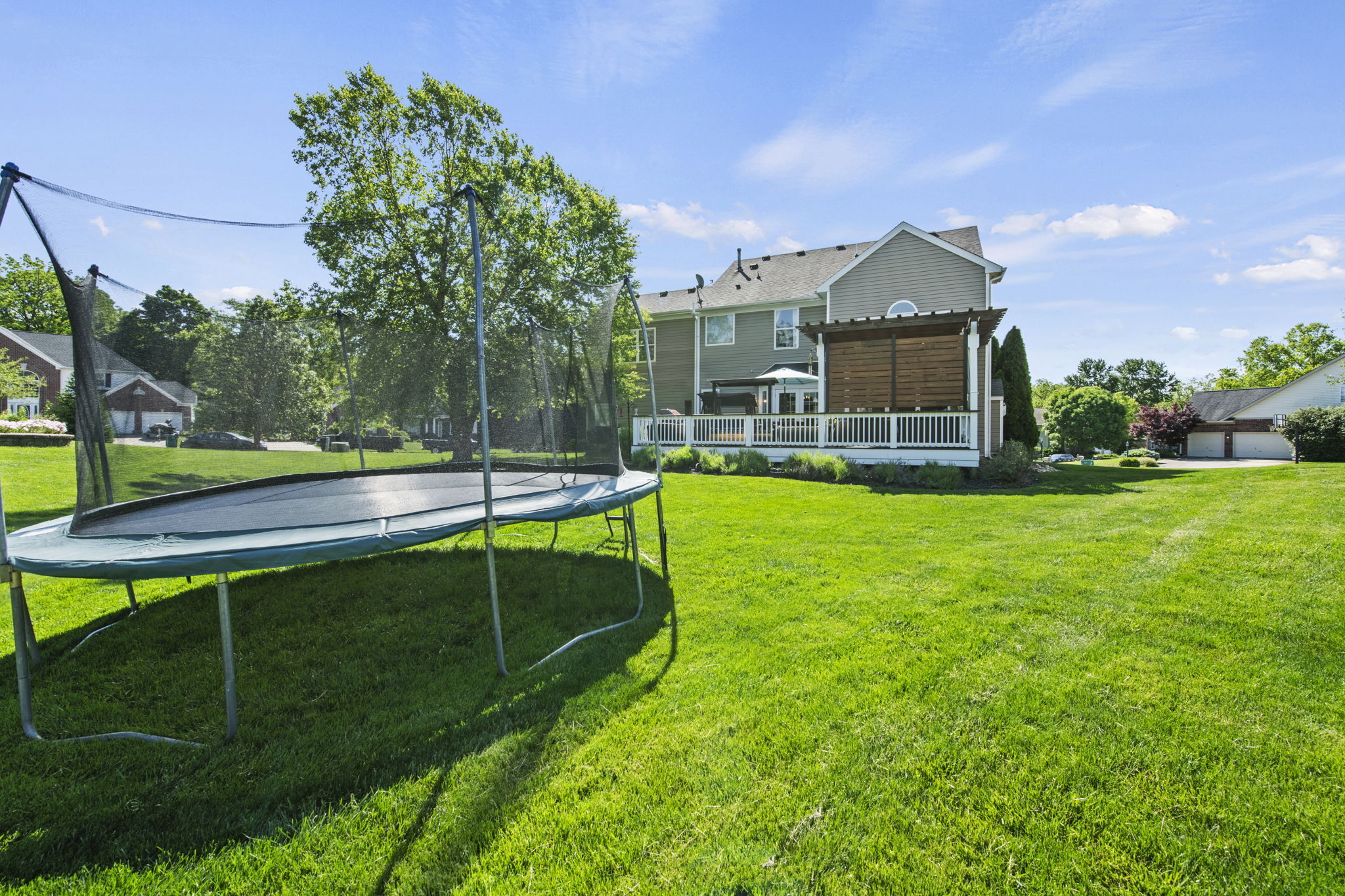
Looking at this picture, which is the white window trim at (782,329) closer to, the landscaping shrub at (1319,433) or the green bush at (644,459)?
the green bush at (644,459)

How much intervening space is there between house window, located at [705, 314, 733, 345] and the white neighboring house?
31217 millimetres

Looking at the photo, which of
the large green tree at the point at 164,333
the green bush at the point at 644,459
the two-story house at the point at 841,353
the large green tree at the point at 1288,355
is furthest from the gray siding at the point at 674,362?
the large green tree at the point at 1288,355

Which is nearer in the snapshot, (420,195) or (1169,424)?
(420,195)

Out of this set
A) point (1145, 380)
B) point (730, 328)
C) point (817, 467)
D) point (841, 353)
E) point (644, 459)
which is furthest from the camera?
point (1145, 380)

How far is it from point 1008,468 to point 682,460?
6671 mm

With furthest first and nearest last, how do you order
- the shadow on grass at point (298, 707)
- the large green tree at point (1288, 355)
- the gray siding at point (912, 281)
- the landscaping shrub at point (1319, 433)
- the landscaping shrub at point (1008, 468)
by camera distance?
the large green tree at point (1288, 355), the landscaping shrub at point (1319, 433), the gray siding at point (912, 281), the landscaping shrub at point (1008, 468), the shadow on grass at point (298, 707)

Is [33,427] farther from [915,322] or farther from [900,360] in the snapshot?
[915,322]

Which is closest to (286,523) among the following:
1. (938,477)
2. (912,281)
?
(938,477)

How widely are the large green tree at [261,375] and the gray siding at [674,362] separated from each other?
14.8 meters

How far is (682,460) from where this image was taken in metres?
12.5

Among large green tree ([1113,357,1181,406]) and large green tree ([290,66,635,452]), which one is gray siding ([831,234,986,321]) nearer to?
large green tree ([290,66,635,452])

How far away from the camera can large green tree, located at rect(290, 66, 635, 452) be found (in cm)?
1223

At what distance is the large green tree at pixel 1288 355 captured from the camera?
38.1 meters

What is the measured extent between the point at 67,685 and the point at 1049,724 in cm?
462
